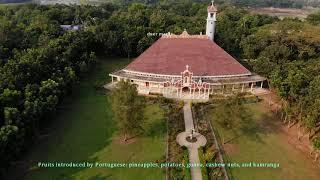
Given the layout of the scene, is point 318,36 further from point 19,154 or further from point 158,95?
point 19,154

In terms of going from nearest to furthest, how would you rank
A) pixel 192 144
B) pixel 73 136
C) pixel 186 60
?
pixel 192 144
pixel 73 136
pixel 186 60

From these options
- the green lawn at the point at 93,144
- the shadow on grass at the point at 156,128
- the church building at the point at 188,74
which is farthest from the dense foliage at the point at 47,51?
the shadow on grass at the point at 156,128

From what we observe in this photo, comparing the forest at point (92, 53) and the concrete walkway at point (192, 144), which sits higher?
the forest at point (92, 53)

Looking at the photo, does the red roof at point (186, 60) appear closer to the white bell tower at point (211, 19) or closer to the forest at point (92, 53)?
the forest at point (92, 53)

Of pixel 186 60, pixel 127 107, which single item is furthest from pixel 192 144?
pixel 186 60

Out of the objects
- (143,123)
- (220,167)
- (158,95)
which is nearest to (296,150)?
(220,167)

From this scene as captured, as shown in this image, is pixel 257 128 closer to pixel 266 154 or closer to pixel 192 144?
pixel 266 154
